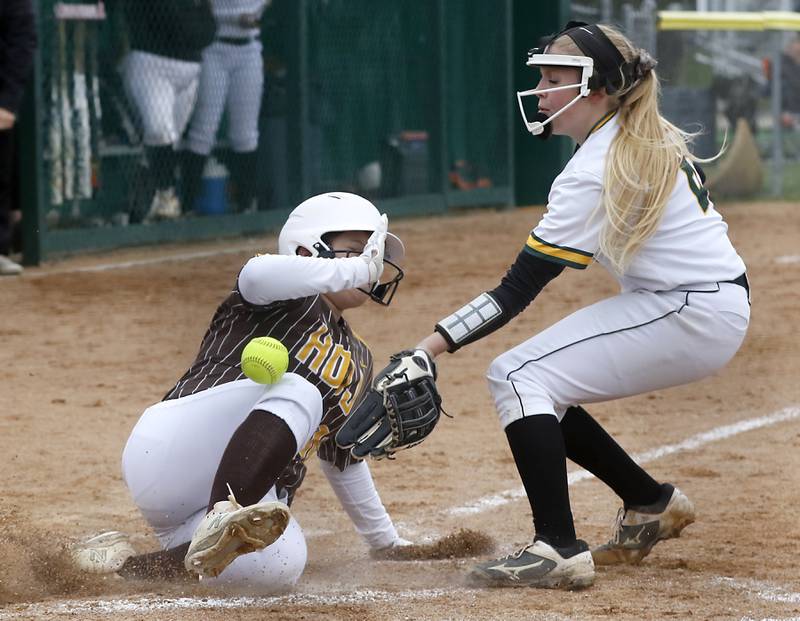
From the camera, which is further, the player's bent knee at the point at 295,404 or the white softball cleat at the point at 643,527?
the white softball cleat at the point at 643,527

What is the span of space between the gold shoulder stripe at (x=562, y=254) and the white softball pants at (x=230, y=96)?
20.0 feet

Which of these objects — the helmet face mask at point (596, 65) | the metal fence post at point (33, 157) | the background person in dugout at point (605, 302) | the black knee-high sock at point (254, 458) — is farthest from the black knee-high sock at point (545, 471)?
the metal fence post at point (33, 157)

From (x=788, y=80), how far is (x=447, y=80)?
14.6 feet

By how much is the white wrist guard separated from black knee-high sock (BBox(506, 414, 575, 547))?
0.23 meters

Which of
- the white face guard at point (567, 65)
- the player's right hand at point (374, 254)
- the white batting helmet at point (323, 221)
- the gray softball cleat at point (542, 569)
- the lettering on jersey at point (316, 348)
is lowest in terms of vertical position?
the gray softball cleat at point (542, 569)

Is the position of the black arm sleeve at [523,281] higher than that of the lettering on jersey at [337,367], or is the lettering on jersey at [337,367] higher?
the black arm sleeve at [523,281]

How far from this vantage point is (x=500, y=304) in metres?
3.21

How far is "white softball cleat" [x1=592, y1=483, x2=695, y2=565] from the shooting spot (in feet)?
11.8

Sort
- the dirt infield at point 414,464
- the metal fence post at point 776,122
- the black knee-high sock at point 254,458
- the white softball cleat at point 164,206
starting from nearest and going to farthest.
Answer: the black knee-high sock at point 254,458 < the dirt infield at point 414,464 < the white softball cleat at point 164,206 < the metal fence post at point 776,122

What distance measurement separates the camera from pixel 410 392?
315 centimetres

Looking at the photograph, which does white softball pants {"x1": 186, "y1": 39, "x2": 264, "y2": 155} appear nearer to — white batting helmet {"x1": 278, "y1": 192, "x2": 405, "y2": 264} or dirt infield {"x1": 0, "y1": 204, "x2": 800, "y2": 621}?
dirt infield {"x1": 0, "y1": 204, "x2": 800, "y2": 621}

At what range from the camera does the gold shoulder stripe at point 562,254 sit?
318 cm

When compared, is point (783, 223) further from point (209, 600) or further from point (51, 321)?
point (209, 600)

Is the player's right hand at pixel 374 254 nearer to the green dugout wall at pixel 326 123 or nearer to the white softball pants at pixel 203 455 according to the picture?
the white softball pants at pixel 203 455
